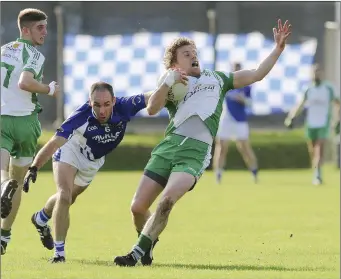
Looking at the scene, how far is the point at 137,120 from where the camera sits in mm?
31453

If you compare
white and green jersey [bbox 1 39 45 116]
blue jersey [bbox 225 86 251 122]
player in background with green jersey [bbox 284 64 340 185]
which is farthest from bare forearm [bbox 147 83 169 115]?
blue jersey [bbox 225 86 251 122]

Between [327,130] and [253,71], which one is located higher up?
[253,71]

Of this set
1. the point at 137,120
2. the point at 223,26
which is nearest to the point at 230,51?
the point at 223,26

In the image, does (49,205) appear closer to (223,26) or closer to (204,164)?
(204,164)

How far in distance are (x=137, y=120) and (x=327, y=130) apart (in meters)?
9.79

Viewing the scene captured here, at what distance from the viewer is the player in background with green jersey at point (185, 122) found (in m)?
9.45

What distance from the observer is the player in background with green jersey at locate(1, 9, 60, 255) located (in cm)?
1045

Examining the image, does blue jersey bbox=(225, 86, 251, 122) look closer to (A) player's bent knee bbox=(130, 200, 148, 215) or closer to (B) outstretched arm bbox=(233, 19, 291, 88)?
(B) outstretched arm bbox=(233, 19, 291, 88)

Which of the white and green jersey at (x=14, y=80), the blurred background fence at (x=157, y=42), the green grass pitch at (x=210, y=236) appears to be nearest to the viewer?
the green grass pitch at (x=210, y=236)

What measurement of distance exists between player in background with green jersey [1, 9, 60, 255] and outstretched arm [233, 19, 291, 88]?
1756 mm

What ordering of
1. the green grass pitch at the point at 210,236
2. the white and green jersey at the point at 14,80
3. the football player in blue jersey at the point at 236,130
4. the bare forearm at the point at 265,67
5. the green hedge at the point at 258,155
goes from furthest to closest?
the green hedge at the point at 258,155 < the football player in blue jersey at the point at 236,130 < the white and green jersey at the point at 14,80 < the bare forearm at the point at 265,67 < the green grass pitch at the point at 210,236

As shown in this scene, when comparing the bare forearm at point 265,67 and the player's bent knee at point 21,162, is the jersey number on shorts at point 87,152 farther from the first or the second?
the bare forearm at point 265,67

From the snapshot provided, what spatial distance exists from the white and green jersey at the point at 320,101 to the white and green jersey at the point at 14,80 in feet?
40.7

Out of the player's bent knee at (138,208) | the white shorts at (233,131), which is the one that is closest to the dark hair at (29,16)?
the player's bent knee at (138,208)
